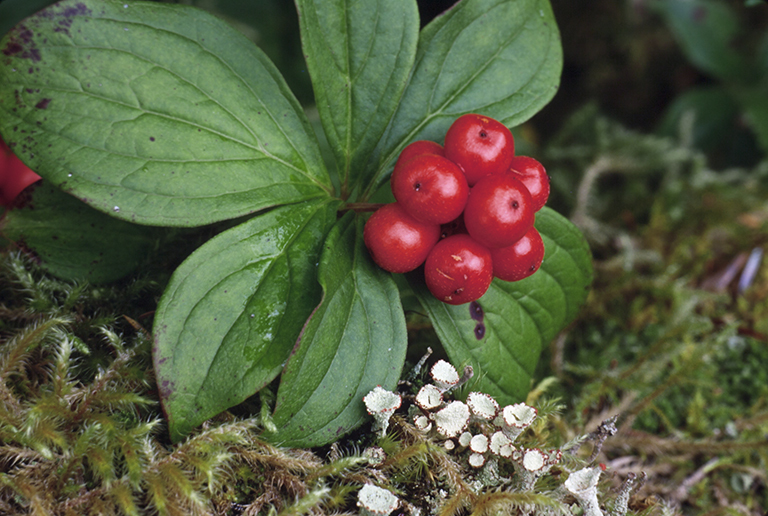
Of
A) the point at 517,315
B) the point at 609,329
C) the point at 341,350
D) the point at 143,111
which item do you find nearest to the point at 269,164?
the point at 143,111

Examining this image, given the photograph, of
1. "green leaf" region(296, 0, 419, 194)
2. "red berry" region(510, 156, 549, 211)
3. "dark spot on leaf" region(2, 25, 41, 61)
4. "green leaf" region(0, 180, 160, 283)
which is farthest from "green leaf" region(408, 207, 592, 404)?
"dark spot on leaf" region(2, 25, 41, 61)

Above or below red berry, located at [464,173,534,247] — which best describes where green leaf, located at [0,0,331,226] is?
above

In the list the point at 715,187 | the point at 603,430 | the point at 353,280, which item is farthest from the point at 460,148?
the point at 715,187

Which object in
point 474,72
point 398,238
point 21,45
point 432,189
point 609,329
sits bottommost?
point 609,329

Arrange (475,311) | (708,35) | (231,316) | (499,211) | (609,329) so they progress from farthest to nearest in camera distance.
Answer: (708,35), (609,329), (475,311), (231,316), (499,211)

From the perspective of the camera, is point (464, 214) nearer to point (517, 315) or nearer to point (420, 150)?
point (420, 150)

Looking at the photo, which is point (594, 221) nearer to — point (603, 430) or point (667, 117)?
point (667, 117)

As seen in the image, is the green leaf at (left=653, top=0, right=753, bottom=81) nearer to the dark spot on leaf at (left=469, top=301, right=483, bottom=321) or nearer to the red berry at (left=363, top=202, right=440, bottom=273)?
the dark spot on leaf at (left=469, top=301, right=483, bottom=321)
